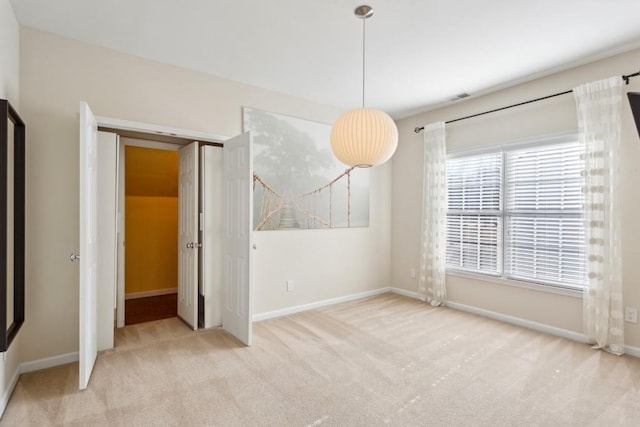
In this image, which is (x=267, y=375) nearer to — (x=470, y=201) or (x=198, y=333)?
(x=198, y=333)

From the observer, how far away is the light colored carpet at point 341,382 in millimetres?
1986

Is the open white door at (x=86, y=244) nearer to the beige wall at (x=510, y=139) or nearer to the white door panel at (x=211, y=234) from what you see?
the white door panel at (x=211, y=234)

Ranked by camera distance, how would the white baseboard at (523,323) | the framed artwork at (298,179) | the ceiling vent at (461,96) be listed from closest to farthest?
the white baseboard at (523,323) → the framed artwork at (298,179) → the ceiling vent at (461,96)

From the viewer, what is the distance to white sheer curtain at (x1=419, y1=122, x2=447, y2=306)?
4.23 m

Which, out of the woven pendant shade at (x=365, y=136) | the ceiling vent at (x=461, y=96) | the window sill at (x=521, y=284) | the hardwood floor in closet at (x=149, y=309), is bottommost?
the hardwood floor in closet at (x=149, y=309)

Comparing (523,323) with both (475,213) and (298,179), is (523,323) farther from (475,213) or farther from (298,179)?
(298,179)

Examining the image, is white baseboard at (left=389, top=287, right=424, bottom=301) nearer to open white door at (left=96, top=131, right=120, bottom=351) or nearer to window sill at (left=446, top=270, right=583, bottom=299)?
window sill at (left=446, top=270, right=583, bottom=299)

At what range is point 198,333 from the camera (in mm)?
3344

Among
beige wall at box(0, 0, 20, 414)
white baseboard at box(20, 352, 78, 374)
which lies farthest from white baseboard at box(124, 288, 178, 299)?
beige wall at box(0, 0, 20, 414)

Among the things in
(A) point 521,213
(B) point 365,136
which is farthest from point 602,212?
(B) point 365,136

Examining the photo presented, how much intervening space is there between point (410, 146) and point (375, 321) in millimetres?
2528

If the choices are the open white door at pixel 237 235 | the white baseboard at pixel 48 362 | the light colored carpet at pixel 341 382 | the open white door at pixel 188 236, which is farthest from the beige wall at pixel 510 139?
the white baseboard at pixel 48 362

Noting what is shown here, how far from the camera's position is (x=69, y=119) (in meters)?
2.67

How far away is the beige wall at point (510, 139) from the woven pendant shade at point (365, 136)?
6.90 ft
